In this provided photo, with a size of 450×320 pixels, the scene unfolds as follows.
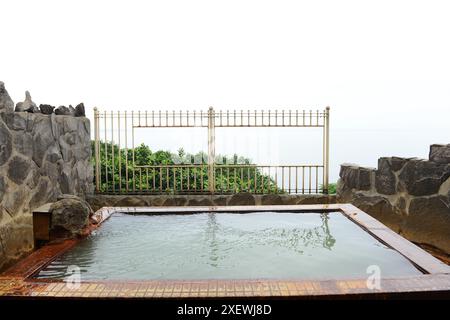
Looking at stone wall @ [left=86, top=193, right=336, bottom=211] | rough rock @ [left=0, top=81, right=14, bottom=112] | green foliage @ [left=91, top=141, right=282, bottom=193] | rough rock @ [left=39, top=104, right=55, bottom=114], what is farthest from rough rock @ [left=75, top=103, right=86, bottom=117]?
rough rock @ [left=0, top=81, right=14, bottom=112]

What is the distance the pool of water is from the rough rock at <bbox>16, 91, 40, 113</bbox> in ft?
5.77

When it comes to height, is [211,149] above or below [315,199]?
above

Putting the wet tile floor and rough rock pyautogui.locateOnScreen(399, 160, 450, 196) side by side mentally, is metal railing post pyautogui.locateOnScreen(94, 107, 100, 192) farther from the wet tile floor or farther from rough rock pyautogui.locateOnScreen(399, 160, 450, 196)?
the wet tile floor

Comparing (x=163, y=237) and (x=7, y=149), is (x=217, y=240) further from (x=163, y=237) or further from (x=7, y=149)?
(x=7, y=149)

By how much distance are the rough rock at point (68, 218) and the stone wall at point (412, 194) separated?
3.60 meters

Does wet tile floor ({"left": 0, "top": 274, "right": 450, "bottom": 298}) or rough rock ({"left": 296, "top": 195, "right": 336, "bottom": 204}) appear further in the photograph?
rough rock ({"left": 296, "top": 195, "right": 336, "bottom": 204})

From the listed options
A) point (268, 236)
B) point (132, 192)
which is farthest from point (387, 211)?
point (132, 192)

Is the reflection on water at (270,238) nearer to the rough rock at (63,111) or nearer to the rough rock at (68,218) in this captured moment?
the rough rock at (68,218)

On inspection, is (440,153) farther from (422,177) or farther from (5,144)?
(5,144)

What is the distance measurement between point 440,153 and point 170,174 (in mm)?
4050

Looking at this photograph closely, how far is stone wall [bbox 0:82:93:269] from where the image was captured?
14.0 feet

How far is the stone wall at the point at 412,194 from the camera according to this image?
4543mm

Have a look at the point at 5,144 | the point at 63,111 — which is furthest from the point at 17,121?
the point at 63,111

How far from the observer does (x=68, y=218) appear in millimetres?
3330
